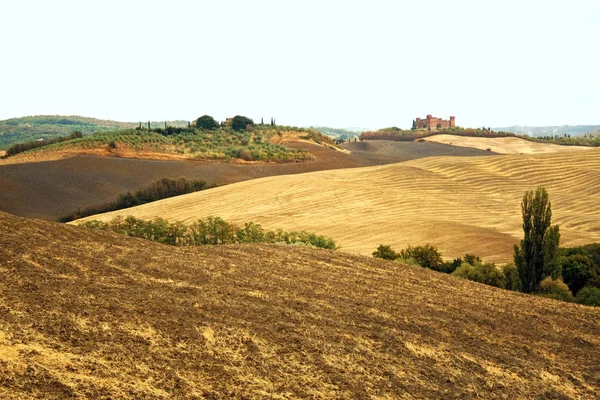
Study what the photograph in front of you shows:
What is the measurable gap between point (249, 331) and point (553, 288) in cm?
2039

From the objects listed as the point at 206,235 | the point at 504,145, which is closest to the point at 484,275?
the point at 206,235

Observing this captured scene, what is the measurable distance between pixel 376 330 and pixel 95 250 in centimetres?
884

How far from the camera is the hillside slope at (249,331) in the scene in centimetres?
1209

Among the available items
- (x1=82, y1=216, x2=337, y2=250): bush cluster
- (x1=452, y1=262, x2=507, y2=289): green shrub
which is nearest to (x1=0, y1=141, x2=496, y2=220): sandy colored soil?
(x1=82, y1=216, x2=337, y2=250): bush cluster

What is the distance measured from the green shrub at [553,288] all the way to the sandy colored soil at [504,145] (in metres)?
114

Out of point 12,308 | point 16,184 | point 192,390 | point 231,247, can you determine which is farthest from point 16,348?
point 16,184

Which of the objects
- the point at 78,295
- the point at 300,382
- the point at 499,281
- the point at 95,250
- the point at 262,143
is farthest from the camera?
the point at 262,143

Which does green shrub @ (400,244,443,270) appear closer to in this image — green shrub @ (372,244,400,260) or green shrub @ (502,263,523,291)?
green shrub @ (372,244,400,260)

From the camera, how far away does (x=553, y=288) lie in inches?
1221

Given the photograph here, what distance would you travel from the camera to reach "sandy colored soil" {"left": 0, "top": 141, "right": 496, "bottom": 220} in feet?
240

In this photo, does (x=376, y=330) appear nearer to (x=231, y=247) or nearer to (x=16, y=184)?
(x=231, y=247)

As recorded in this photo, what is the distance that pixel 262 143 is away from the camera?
5325 inches

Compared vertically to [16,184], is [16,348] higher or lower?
higher

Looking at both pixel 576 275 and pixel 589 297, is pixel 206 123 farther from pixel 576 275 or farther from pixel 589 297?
pixel 589 297
